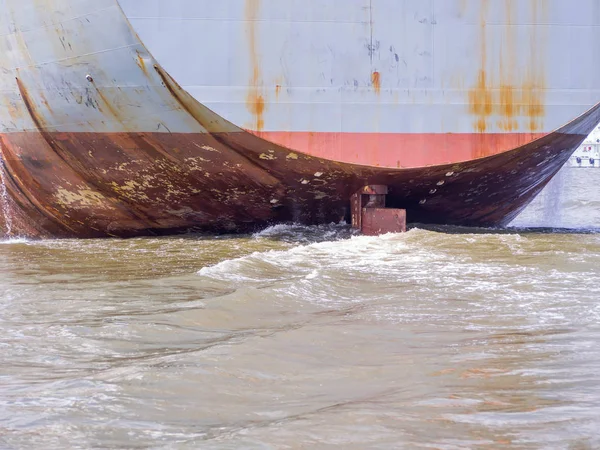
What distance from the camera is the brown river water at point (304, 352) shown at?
104 inches

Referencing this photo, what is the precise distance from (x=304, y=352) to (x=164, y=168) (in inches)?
190

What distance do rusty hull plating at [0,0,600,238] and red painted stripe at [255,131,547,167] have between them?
0.34 feet

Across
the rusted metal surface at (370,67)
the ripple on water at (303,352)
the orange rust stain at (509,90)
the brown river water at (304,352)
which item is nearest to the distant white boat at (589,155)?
the orange rust stain at (509,90)

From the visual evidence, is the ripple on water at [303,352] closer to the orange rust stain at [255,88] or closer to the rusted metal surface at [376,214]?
the rusted metal surface at [376,214]

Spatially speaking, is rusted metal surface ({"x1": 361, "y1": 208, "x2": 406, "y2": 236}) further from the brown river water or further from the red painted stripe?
the brown river water

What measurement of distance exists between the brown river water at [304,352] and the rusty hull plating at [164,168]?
127cm

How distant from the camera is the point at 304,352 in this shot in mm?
3662

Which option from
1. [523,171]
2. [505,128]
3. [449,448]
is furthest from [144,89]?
[449,448]

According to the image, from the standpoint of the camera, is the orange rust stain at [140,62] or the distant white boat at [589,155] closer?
the orange rust stain at [140,62]

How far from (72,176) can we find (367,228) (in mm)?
3183

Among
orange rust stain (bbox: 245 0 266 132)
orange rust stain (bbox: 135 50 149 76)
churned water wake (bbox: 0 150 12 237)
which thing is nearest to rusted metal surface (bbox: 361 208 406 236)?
orange rust stain (bbox: 245 0 266 132)

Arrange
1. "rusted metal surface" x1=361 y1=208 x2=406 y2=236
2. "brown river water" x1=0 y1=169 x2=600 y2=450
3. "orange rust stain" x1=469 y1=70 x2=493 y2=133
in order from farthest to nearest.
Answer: "rusted metal surface" x1=361 y1=208 x2=406 y2=236
"orange rust stain" x1=469 y1=70 x2=493 y2=133
"brown river water" x1=0 y1=169 x2=600 y2=450

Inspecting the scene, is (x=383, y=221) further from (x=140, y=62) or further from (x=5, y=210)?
(x=5, y=210)

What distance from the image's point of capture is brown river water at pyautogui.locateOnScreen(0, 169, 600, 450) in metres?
2.64
